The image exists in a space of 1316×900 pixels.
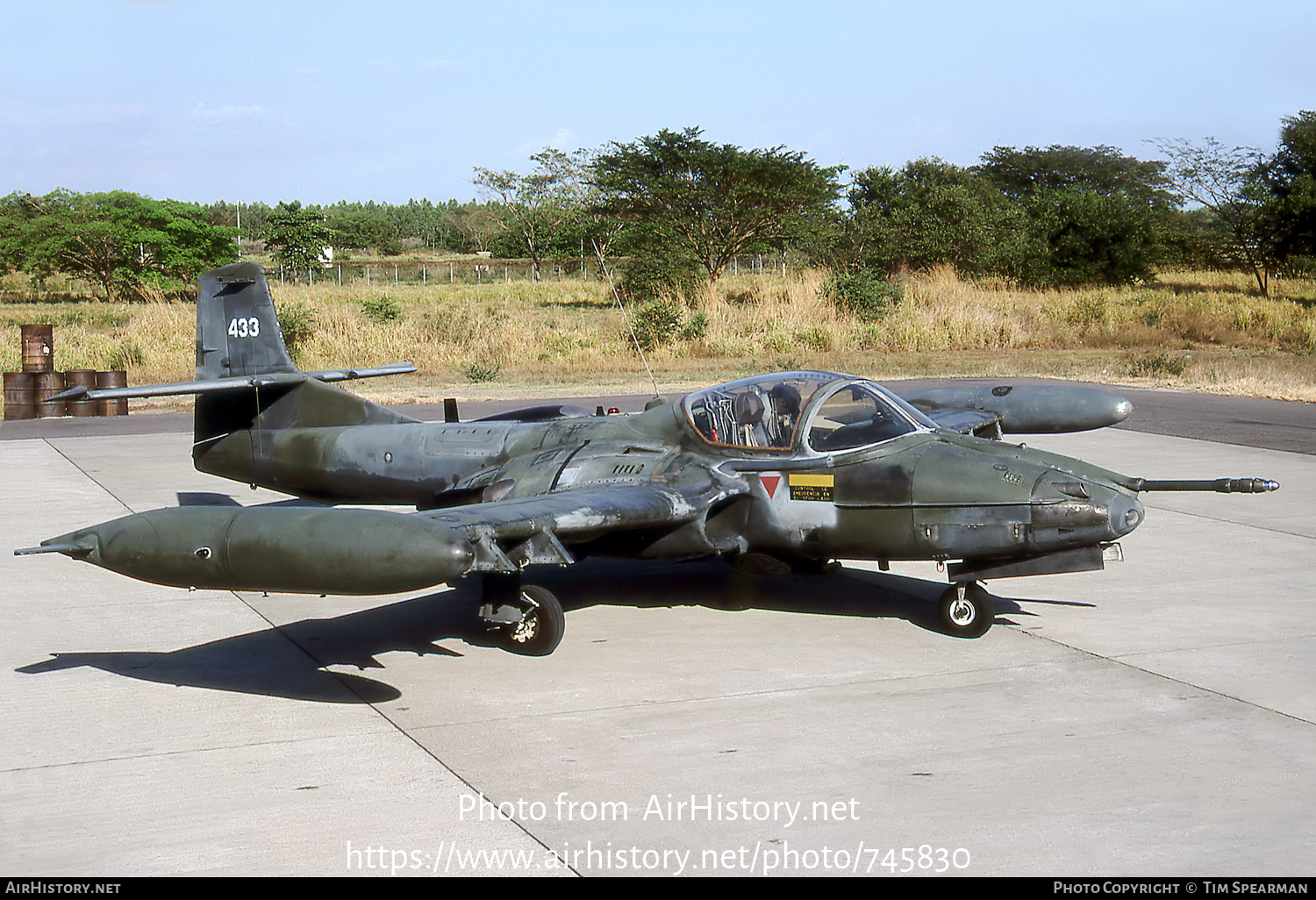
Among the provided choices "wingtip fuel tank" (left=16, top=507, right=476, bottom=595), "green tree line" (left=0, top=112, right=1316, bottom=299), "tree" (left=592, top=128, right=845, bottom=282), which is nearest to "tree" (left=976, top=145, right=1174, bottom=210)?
"green tree line" (left=0, top=112, right=1316, bottom=299)

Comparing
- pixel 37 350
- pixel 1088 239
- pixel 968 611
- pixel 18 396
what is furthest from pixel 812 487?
pixel 1088 239

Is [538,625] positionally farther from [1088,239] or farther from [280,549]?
[1088,239]

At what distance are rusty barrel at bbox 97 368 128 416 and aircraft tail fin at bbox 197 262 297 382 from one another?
47.8 ft

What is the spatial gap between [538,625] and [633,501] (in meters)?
1.17

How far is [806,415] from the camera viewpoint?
9.80m

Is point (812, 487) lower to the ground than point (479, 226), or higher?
lower

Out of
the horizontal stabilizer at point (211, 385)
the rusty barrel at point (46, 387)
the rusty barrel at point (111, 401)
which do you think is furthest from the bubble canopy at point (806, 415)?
the rusty barrel at point (46, 387)

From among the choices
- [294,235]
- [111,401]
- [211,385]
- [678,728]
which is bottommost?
[678,728]

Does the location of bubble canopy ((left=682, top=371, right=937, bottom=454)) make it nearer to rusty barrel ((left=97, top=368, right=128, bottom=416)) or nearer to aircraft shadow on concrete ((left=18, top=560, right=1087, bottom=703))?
aircraft shadow on concrete ((left=18, top=560, right=1087, bottom=703))

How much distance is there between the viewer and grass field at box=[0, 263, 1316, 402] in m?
31.5

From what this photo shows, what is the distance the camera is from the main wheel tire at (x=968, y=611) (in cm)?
950

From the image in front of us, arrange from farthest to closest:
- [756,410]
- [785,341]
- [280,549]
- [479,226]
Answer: [479,226] → [785,341] → [756,410] → [280,549]

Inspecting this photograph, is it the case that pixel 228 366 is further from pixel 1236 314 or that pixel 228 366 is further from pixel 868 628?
pixel 1236 314

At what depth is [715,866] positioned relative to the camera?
5.59 metres
